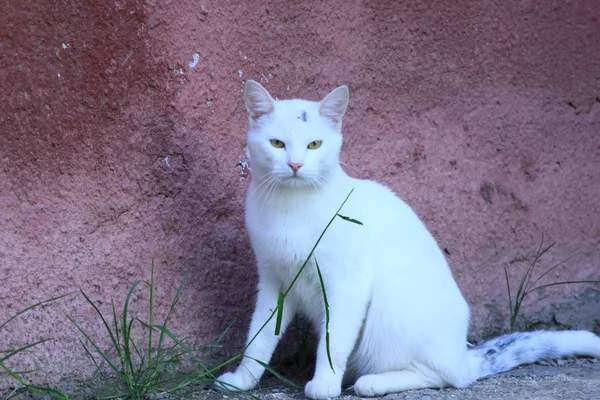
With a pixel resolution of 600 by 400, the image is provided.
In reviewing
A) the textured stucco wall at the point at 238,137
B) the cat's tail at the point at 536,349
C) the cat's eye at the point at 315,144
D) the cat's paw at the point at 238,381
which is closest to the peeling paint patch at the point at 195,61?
the textured stucco wall at the point at 238,137

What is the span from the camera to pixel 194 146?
3.52m

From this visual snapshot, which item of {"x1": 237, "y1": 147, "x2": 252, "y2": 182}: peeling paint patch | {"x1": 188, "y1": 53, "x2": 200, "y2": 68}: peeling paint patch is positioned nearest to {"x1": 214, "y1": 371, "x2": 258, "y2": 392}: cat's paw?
{"x1": 237, "y1": 147, "x2": 252, "y2": 182}: peeling paint patch

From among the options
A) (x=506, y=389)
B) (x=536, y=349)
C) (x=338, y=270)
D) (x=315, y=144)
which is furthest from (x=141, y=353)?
(x=536, y=349)

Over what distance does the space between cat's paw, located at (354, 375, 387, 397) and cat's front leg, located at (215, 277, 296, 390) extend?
41 cm

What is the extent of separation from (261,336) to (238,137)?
3.24 feet

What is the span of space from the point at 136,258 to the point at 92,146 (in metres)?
0.53

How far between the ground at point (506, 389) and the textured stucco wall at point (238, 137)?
0.37m

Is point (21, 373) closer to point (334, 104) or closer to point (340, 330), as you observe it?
point (340, 330)

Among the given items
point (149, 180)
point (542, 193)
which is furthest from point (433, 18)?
point (149, 180)

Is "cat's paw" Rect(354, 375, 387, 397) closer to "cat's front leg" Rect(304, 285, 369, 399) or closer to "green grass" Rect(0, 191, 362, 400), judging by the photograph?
"cat's front leg" Rect(304, 285, 369, 399)

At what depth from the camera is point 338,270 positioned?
313 cm

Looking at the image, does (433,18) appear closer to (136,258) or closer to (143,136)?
(143,136)

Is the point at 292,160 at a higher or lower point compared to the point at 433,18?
lower

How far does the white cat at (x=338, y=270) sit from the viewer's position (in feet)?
10.2
